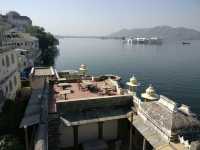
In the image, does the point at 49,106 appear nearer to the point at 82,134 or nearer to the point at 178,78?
the point at 82,134

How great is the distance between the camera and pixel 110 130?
24109 mm

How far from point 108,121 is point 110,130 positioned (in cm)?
123

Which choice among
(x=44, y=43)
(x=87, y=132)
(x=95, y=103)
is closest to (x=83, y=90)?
(x=95, y=103)

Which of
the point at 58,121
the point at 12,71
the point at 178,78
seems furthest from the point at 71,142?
the point at 178,78

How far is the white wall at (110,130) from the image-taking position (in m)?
23.8

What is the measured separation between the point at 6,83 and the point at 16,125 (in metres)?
7.29

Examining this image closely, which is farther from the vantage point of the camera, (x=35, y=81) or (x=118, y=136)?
(x=35, y=81)

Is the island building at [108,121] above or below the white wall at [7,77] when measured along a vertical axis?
below

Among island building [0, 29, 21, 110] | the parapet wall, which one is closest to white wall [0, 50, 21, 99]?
island building [0, 29, 21, 110]

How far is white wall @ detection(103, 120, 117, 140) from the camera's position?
23794 mm

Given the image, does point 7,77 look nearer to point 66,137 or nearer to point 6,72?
point 6,72

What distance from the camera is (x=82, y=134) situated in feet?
76.2

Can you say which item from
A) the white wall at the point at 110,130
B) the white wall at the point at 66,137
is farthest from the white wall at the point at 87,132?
the white wall at the point at 110,130

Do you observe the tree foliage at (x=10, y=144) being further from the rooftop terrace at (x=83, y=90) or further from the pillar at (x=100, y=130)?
the pillar at (x=100, y=130)
